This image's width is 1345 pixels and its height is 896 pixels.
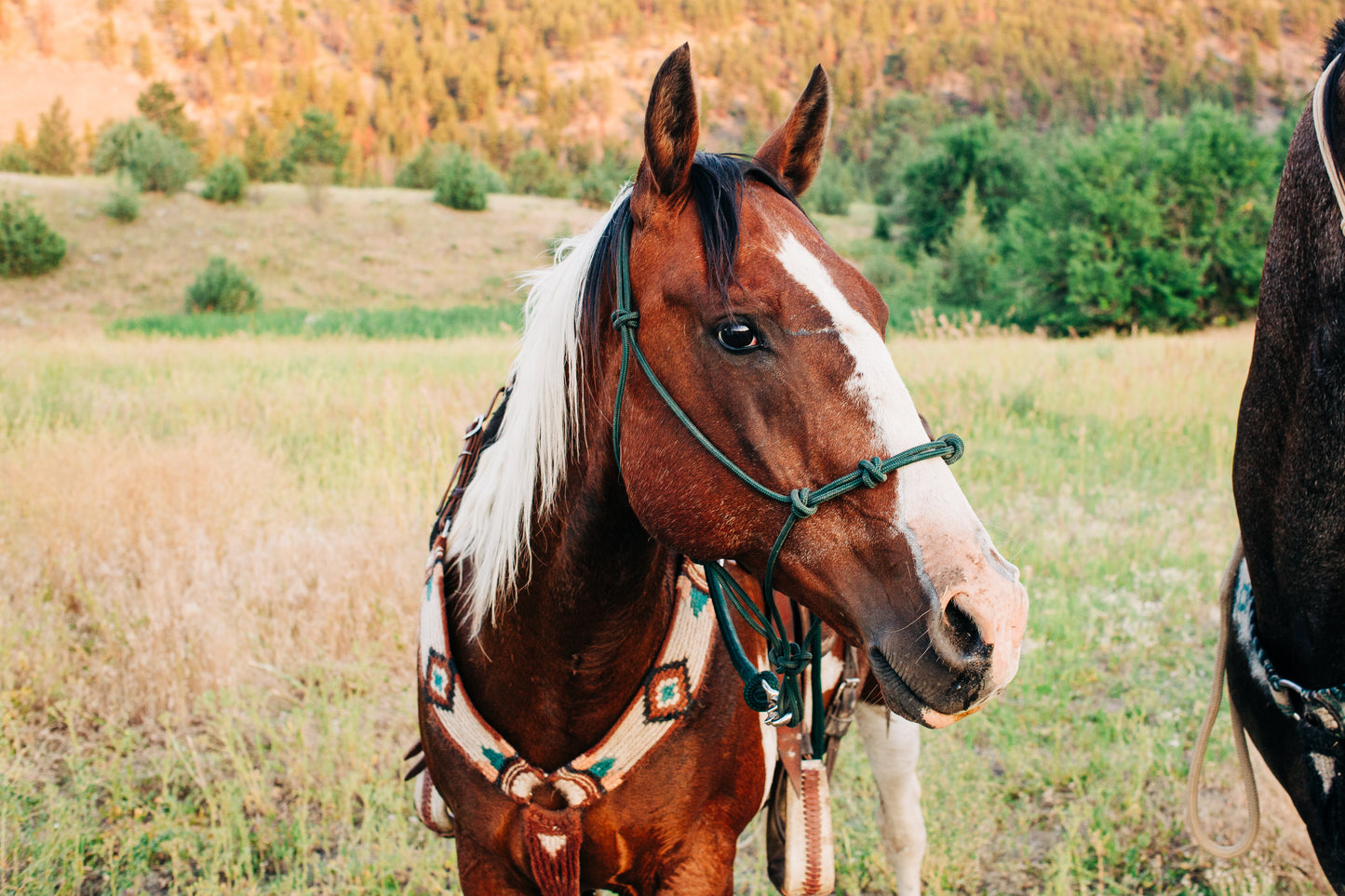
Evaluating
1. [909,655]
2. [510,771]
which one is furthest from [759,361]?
[510,771]

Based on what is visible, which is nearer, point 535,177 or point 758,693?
point 758,693

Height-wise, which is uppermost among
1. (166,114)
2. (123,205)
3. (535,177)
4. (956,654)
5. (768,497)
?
(166,114)

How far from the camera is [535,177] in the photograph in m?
68.1

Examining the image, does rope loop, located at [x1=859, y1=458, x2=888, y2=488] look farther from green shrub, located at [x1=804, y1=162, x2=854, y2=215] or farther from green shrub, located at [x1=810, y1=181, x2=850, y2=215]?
green shrub, located at [x1=810, y1=181, x2=850, y2=215]

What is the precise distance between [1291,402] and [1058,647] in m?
3.19

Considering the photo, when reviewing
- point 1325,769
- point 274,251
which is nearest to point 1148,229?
point 1325,769

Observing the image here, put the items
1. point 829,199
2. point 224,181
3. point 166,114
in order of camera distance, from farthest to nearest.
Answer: point 166,114 → point 829,199 → point 224,181

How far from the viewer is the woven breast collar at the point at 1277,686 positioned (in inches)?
53.2

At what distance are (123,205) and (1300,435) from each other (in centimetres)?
4535

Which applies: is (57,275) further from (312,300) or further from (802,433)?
(802,433)

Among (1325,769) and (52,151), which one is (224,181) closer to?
(52,151)

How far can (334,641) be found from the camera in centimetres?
395

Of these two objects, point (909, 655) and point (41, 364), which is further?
point (41, 364)

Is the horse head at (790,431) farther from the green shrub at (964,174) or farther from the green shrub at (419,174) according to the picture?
the green shrub at (419,174)
